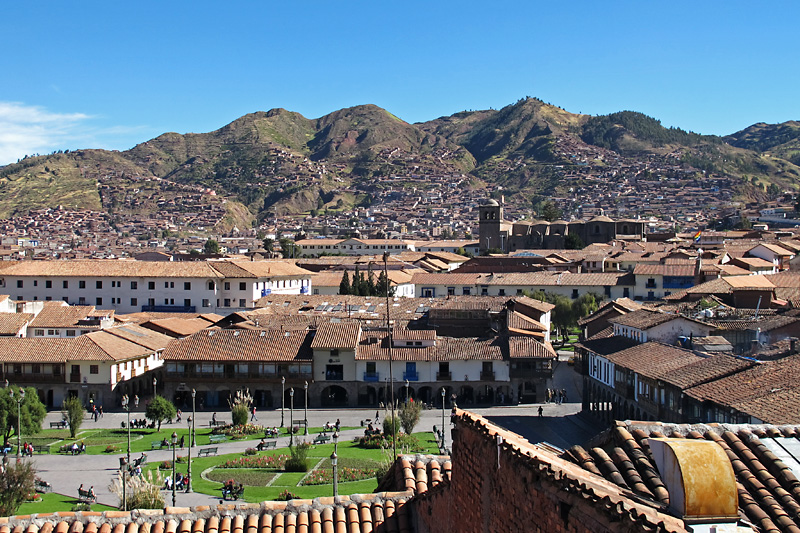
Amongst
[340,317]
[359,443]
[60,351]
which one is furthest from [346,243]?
[359,443]

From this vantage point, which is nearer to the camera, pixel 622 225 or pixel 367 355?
pixel 367 355

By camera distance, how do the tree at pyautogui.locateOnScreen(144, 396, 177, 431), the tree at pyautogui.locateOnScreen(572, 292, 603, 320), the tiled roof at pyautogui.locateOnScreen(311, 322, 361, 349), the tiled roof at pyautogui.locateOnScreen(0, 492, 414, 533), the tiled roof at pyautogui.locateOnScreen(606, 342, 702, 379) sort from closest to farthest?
1. the tiled roof at pyautogui.locateOnScreen(0, 492, 414, 533)
2. the tiled roof at pyautogui.locateOnScreen(606, 342, 702, 379)
3. the tree at pyautogui.locateOnScreen(144, 396, 177, 431)
4. the tiled roof at pyautogui.locateOnScreen(311, 322, 361, 349)
5. the tree at pyautogui.locateOnScreen(572, 292, 603, 320)

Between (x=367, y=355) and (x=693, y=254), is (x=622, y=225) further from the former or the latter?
(x=367, y=355)

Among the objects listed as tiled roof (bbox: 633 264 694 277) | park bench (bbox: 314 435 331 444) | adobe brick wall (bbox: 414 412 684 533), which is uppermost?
adobe brick wall (bbox: 414 412 684 533)

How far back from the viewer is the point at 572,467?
4539mm

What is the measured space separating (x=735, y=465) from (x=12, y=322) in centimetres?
4174

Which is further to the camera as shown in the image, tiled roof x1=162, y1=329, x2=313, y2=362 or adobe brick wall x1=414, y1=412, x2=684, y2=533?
tiled roof x1=162, y1=329, x2=313, y2=362

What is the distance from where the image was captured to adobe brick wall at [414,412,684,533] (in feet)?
12.4

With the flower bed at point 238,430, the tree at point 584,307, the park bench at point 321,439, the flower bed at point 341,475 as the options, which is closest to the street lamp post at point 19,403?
the flower bed at point 238,430

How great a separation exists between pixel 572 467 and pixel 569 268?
2616 inches

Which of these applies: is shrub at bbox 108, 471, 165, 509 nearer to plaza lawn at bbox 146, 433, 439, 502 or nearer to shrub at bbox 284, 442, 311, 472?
plaza lawn at bbox 146, 433, 439, 502

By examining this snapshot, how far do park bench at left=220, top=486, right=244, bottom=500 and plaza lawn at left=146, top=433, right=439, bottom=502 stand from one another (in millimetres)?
199

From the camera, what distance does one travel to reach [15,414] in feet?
87.5

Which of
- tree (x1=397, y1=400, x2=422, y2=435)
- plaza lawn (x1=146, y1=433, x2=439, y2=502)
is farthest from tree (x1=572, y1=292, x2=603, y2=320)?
tree (x1=397, y1=400, x2=422, y2=435)
